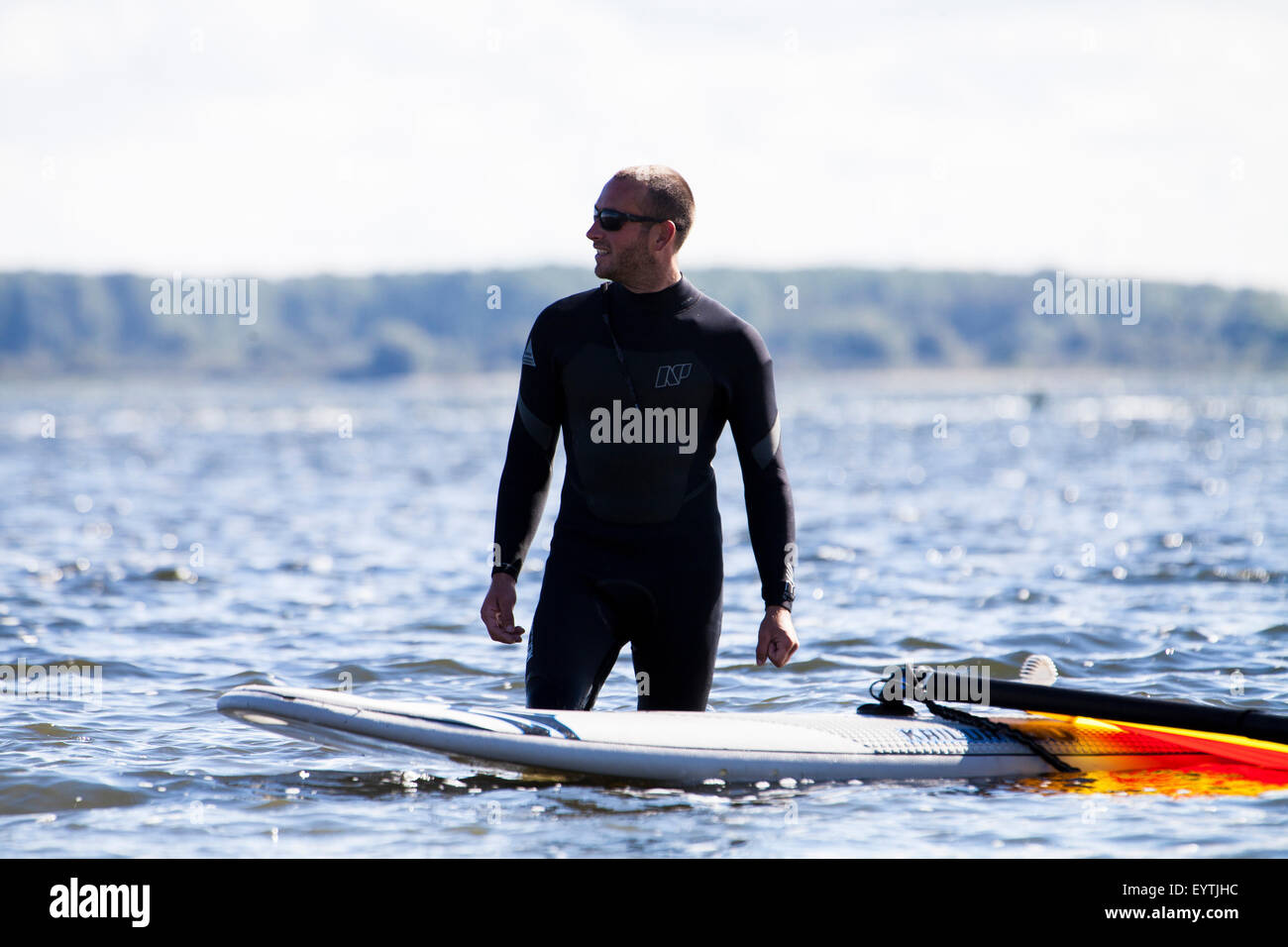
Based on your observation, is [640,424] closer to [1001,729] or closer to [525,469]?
[525,469]

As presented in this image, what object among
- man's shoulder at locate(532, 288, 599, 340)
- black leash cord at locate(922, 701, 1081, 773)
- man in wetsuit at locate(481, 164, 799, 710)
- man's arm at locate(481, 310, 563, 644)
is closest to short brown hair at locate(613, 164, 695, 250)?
man in wetsuit at locate(481, 164, 799, 710)

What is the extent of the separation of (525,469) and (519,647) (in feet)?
17.1

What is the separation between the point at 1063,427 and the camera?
205 feet

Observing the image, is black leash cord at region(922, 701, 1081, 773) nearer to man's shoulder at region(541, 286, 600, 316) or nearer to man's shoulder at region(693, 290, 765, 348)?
man's shoulder at region(693, 290, 765, 348)

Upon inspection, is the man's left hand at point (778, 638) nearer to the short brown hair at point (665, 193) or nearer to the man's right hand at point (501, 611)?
the man's right hand at point (501, 611)

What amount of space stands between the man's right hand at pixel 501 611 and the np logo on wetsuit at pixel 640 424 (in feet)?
1.89

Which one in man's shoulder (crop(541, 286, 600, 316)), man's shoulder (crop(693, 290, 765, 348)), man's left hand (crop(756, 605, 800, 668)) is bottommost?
man's left hand (crop(756, 605, 800, 668))

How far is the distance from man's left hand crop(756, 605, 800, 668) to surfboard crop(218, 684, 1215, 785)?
17.9 inches

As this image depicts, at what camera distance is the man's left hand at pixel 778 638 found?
505 cm

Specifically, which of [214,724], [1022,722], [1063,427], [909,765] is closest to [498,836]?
[909,765]

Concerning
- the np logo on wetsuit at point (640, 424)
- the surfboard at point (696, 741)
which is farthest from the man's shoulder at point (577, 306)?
the surfboard at point (696, 741)

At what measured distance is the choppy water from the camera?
17.1 feet

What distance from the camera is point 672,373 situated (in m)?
5.07
